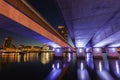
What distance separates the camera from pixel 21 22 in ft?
27.1

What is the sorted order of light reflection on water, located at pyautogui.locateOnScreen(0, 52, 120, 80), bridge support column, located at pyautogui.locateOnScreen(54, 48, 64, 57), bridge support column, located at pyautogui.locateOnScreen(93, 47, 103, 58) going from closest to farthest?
light reflection on water, located at pyautogui.locateOnScreen(0, 52, 120, 80)
bridge support column, located at pyautogui.locateOnScreen(54, 48, 64, 57)
bridge support column, located at pyautogui.locateOnScreen(93, 47, 103, 58)

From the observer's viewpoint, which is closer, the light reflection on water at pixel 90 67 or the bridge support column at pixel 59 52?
the light reflection on water at pixel 90 67

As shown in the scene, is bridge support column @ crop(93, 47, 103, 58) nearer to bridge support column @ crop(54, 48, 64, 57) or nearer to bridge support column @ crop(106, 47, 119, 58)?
bridge support column @ crop(106, 47, 119, 58)

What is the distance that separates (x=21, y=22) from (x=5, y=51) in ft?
436

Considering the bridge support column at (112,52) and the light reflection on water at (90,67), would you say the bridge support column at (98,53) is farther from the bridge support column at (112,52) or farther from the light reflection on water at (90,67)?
the light reflection on water at (90,67)

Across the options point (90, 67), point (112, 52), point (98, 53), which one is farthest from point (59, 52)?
point (90, 67)

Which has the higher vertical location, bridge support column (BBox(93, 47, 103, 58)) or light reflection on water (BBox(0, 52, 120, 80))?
bridge support column (BBox(93, 47, 103, 58))

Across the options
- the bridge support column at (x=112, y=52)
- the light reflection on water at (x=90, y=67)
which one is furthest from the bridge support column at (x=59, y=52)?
the bridge support column at (x=112, y=52)

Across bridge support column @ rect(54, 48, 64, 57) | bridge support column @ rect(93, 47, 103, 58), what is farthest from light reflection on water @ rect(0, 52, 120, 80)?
bridge support column @ rect(93, 47, 103, 58)

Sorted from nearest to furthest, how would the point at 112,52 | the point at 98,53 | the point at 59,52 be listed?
the point at 112,52 → the point at 59,52 → the point at 98,53

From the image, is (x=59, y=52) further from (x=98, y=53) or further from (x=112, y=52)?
(x=112, y=52)

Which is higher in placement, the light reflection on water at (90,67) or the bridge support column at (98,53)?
the bridge support column at (98,53)

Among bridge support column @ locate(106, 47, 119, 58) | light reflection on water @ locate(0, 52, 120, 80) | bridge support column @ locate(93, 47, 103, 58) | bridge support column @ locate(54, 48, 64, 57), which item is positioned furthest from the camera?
bridge support column @ locate(93, 47, 103, 58)

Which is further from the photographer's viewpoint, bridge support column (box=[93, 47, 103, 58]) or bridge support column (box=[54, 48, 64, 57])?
bridge support column (box=[93, 47, 103, 58])
